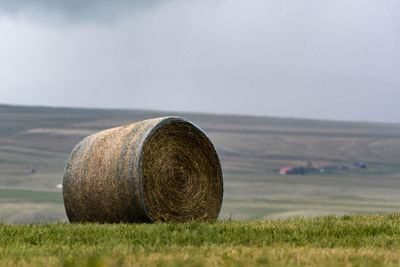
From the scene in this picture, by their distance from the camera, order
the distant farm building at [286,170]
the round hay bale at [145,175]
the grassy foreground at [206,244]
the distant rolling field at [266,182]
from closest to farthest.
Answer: the grassy foreground at [206,244] → the round hay bale at [145,175] → the distant rolling field at [266,182] → the distant farm building at [286,170]

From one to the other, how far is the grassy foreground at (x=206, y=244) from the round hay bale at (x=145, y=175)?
52.2 inches

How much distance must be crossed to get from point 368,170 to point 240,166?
29838mm

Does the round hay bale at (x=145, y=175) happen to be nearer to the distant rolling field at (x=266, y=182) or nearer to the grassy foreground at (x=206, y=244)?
the grassy foreground at (x=206, y=244)

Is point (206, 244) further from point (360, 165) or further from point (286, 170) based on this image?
point (360, 165)

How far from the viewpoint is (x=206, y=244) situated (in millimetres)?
8477

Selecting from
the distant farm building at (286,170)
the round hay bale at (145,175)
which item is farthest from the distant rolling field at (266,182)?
the round hay bale at (145,175)

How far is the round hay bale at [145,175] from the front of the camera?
11.8 m

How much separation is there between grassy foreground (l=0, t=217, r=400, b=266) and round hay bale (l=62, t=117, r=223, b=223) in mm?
1325

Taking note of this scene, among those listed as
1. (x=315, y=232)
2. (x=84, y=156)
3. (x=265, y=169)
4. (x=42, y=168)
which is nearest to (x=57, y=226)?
(x=84, y=156)

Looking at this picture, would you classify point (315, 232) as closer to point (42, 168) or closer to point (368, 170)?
point (42, 168)

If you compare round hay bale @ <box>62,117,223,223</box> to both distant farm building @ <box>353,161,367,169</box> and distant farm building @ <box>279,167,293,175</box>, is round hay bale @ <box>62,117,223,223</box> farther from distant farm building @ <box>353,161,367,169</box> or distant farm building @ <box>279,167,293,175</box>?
distant farm building @ <box>353,161,367,169</box>

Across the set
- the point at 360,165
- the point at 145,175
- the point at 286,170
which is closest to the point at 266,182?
the point at 286,170

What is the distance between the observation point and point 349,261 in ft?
23.5

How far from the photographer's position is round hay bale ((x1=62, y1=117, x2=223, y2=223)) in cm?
1180
